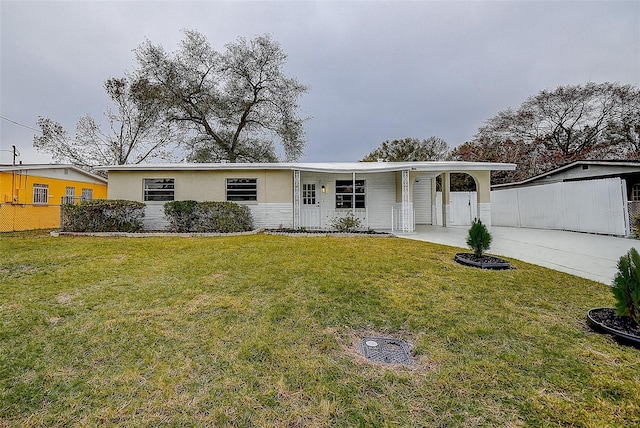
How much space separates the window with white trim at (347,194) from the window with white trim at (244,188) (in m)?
3.49

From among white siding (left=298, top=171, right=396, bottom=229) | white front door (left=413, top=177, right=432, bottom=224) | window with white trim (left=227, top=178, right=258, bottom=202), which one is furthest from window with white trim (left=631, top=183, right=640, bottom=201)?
window with white trim (left=227, top=178, right=258, bottom=202)

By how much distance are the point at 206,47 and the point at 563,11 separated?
19635 millimetres

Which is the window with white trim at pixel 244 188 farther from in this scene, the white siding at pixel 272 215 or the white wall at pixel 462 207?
the white wall at pixel 462 207

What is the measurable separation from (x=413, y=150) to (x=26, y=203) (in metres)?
28.0

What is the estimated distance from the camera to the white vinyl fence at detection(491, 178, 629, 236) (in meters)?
9.33

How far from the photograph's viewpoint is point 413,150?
28344 millimetres

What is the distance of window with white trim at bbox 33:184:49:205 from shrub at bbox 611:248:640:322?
20984mm

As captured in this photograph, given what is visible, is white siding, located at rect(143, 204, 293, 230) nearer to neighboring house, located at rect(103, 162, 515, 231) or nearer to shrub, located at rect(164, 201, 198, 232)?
neighboring house, located at rect(103, 162, 515, 231)

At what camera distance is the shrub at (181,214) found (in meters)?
10.3

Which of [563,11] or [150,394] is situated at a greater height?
[563,11]

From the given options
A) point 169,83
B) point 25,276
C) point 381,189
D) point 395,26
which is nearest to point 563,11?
point 395,26

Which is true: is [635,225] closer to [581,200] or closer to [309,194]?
[581,200]

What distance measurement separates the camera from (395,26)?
12898mm

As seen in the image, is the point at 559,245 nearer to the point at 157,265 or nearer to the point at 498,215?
the point at 498,215
